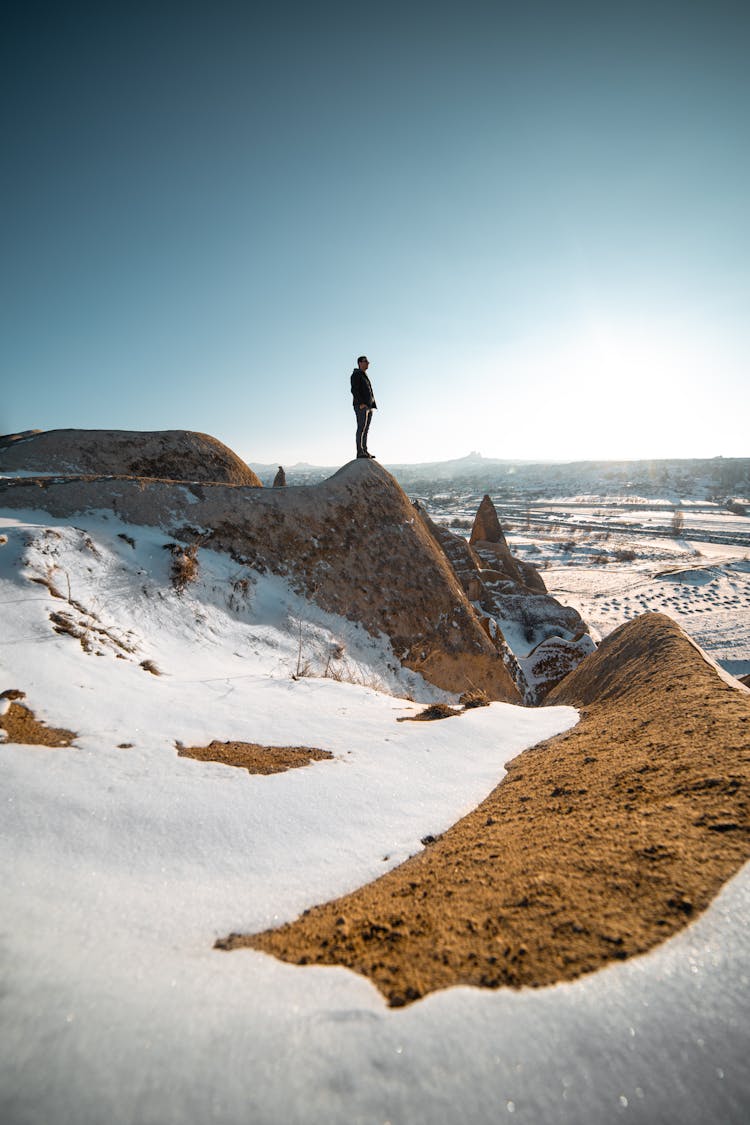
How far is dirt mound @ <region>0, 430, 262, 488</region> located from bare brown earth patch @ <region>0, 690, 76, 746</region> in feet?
24.3

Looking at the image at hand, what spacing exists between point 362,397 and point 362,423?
0.56 metres

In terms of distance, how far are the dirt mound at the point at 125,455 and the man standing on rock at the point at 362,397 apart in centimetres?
263

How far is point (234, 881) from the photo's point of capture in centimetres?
185

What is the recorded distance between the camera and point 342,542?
8.74 meters

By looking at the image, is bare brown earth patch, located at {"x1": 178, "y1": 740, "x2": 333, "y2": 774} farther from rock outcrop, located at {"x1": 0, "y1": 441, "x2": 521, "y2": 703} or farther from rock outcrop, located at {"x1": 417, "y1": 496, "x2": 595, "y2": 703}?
rock outcrop, located at {"x1": 417, "y1": 496, "x2": 595, "y2": 703}

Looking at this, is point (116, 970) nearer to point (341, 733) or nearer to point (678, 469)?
point (341, 733)

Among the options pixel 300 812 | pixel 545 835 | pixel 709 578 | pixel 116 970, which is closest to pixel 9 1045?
pixel 116 970

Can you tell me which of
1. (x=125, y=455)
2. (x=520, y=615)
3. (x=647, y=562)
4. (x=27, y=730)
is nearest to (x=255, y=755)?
(x=27, y=730)

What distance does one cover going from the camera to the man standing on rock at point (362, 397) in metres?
8.91

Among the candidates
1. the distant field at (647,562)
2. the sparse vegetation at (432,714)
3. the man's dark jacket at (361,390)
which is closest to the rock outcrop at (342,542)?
the man's dark jacket at (361,390)

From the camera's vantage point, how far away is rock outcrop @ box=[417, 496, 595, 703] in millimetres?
11570

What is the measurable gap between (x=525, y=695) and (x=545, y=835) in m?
9.40

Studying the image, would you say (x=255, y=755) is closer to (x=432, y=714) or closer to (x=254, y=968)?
(x=254, y=968)

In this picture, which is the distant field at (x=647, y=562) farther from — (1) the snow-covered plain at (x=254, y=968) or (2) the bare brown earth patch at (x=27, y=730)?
(2) the bare brown earth patch at (x=27, y=730)
